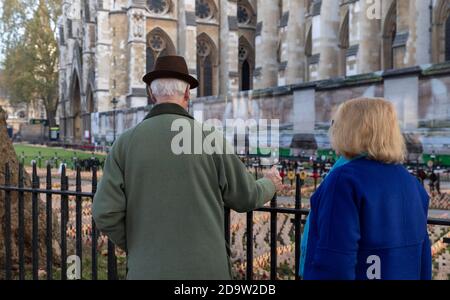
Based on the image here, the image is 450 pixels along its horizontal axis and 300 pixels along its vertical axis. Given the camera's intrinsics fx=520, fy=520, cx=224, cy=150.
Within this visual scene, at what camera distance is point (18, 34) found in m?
51.7

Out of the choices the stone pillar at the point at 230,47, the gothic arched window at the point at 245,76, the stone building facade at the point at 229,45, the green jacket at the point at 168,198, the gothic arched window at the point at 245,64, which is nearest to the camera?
the green jacket at the point at 168,198

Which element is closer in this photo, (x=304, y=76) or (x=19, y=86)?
(x=304, y=76)

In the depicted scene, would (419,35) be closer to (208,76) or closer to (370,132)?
(370,132)

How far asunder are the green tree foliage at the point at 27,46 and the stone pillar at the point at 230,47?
2178 centimetres

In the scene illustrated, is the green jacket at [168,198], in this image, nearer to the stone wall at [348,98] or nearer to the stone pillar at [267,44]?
the stone wall at [348,98]

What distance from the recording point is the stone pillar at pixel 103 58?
3847 centimetres

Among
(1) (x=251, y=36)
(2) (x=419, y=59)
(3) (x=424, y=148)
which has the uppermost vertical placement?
(1) (x=251, y=36)

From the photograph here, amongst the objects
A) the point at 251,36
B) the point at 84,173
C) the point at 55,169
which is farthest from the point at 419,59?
the point at 251,36

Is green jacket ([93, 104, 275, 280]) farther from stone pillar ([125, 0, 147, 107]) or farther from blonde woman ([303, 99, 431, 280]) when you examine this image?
stone pillar ([125, 0, 147, 107])

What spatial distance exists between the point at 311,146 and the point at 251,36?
82.7ft

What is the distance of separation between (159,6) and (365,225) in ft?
127

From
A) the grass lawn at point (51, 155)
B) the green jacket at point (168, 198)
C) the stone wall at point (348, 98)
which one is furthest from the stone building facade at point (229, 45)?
the green jacket at point (168, 198)

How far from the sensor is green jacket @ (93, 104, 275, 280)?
2475mm
